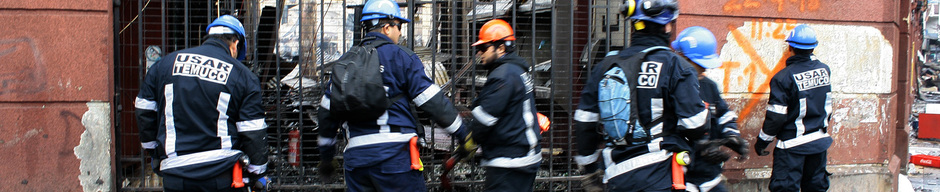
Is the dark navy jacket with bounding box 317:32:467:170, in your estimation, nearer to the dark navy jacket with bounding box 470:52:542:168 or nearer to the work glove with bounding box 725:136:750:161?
the dark navy jacket with bounding box 470:52:542:168

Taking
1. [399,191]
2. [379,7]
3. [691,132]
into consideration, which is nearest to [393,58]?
[379,7]

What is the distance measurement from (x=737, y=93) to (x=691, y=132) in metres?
2.51

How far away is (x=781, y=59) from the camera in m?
5.35

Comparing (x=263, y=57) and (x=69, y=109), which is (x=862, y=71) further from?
(x=69, y=109)

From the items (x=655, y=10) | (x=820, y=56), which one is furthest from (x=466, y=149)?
(x=820, y=56)

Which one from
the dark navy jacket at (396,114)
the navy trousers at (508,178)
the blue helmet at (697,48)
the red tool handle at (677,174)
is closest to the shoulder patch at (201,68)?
the dark navy jacket at (396,114)

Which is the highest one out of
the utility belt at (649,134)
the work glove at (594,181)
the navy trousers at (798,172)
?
the utility belt at (649,134)

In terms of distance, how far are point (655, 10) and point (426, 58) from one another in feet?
8.70

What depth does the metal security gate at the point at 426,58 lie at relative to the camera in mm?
5090

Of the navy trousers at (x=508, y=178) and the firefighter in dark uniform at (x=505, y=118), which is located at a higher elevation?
the firefighter in dark uniform at (x=505, y=118)

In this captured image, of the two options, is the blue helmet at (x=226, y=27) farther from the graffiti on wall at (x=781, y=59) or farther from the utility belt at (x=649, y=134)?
the graffiti on wall at (x=781, y=59)

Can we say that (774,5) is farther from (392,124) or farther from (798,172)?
(392,124)

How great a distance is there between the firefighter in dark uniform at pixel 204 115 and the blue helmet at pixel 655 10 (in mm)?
1905

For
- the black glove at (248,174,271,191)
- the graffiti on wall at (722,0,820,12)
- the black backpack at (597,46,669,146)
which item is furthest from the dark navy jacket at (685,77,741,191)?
the black glove at (248,174,271,191)
